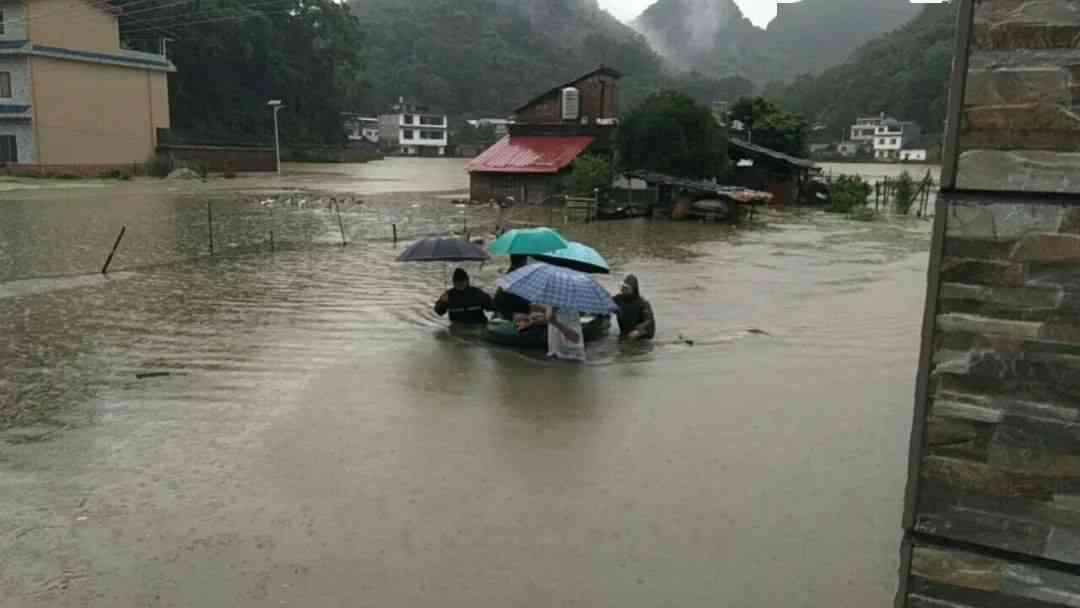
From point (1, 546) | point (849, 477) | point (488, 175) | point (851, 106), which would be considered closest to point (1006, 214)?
point (849, 477)

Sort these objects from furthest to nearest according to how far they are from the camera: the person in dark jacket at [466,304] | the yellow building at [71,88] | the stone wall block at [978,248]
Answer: the yellow building at [71,88] < the person in dark jacket at [466,304] < the stone wall block at [978,248]

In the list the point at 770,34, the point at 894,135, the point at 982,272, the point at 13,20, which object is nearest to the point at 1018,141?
the point at 982,272

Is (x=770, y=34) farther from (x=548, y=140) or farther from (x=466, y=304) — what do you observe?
(x=466, y=304)

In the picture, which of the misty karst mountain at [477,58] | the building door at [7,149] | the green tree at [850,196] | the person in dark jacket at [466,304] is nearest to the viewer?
the person in dark jacket at [466,304]

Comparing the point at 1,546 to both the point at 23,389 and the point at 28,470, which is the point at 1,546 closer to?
the point at 28,470

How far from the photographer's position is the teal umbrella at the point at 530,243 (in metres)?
12.2

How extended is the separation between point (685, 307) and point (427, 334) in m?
4.86

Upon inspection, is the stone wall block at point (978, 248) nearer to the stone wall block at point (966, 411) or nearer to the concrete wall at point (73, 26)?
the stone wall block at point (966, 411)

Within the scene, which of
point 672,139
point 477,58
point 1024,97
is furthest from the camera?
point 477,58

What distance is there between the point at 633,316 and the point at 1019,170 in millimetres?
9518

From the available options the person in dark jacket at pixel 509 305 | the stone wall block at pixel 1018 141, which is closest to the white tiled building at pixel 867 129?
the person in dark jacket at pixel 509 305

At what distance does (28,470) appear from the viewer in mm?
6664

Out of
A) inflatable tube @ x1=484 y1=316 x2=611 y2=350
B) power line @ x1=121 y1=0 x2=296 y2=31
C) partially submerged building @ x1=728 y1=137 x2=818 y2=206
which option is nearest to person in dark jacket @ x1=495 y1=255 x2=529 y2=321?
inflatable tube @ x1=484 y1=316 x2=611 y2=350

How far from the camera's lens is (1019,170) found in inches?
88.1
